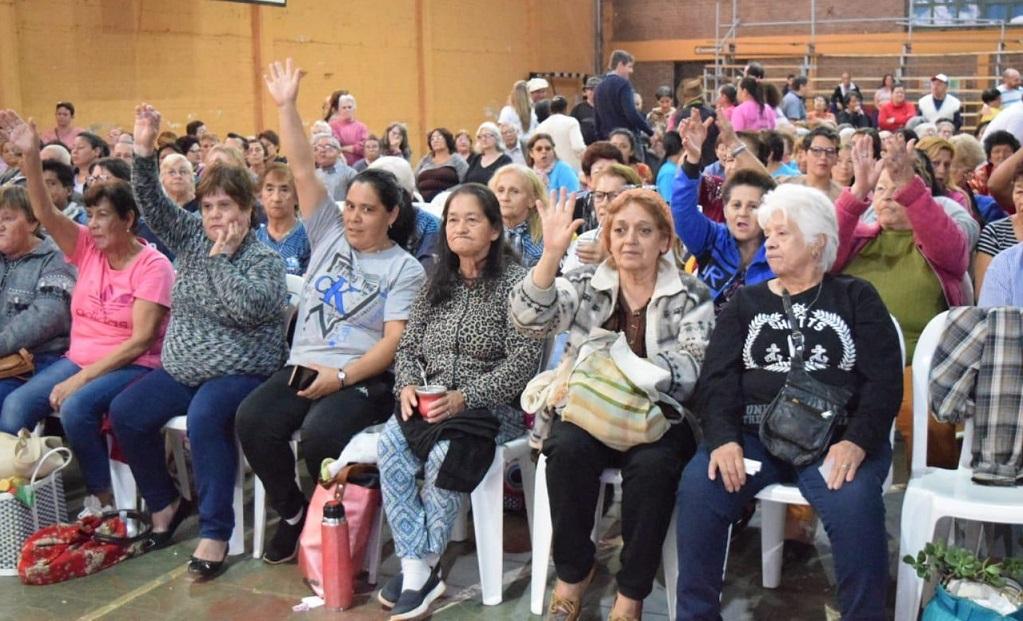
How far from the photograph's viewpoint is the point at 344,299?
12.3 ft

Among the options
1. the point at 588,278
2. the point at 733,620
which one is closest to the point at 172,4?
the point at 588,278

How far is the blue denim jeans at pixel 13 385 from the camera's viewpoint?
4.05 metres

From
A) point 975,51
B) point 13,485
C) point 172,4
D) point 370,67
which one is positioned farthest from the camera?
point 975,51

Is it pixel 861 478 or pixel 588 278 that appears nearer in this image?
pixel 861 478

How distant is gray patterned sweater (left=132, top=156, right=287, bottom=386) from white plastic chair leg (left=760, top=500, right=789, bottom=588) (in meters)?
1.71

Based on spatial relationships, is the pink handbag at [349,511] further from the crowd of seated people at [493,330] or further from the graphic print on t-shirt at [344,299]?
the graphic print on t-shirt at [344,299]

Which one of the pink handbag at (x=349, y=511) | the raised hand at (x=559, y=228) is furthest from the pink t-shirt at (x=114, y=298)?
the raised hand at (x=559, y=228)

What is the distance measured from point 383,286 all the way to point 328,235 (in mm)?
291

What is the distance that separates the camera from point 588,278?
3.38 metres

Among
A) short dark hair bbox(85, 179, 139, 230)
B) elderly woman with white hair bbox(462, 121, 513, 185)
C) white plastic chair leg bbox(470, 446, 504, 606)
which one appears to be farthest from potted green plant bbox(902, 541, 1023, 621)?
elderly woman with white hair bbox(462, 121, 513, 185)

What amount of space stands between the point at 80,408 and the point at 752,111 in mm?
6577

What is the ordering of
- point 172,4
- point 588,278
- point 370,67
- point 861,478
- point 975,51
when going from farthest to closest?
point 975,51, point 370,67, point 172,4, point 588,278, point 861,478

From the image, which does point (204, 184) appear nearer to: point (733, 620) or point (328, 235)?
point (328, 235)

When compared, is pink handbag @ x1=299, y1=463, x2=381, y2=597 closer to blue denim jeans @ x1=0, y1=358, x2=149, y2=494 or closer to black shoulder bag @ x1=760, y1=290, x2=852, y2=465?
blue denim jeans @ x1=0, y1=358, x2=149, y2=494
